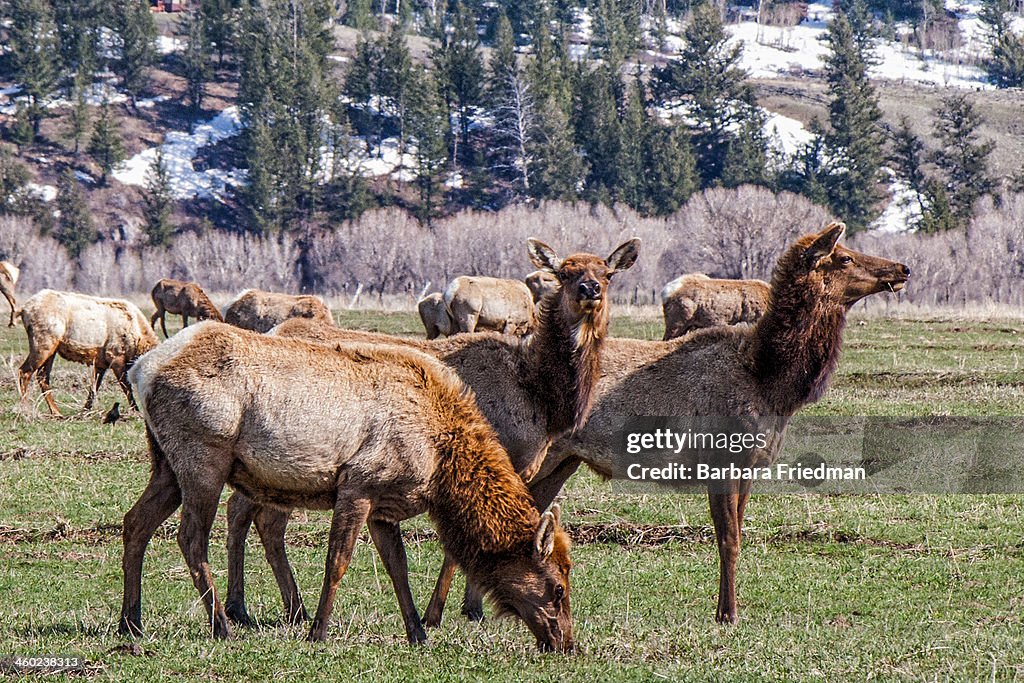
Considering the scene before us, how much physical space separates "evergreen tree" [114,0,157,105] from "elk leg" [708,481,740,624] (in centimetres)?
10541

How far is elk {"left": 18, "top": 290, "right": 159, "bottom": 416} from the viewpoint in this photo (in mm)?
20703

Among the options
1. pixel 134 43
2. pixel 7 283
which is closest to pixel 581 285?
pixel 7 283

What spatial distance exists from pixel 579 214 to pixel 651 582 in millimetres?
71282

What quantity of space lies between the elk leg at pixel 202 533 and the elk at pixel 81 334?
12.9m

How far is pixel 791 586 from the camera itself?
10664 millimetres

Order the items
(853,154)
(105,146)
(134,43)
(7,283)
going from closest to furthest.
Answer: (7,283)
(853,154)
(105,146)
(134,43)

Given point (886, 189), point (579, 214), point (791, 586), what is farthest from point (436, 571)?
point (886, 189)

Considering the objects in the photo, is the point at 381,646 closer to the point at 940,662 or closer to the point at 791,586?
the point at 940,662

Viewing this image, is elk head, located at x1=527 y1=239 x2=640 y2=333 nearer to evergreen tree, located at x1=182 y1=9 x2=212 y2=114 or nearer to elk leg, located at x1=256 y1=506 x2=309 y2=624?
elk leg, located at x1=256 y1=506 x2=309 y2=624

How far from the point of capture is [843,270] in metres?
10.7

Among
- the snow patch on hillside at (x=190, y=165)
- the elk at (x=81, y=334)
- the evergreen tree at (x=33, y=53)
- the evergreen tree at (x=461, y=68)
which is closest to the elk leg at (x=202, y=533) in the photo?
the elk at (x=81, y=334)

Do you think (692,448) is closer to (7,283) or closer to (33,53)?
(7,283)

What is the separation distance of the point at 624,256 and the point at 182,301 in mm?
29363

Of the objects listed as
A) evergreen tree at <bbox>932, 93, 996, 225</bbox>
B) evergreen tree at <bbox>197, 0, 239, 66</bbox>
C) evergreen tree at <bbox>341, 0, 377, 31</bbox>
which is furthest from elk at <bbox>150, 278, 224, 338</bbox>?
evergreen tree at <bbox>341, 0, 377, 31</bbox>
